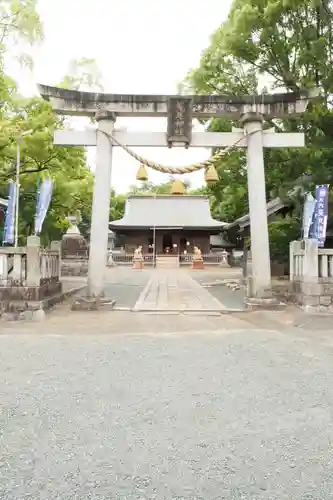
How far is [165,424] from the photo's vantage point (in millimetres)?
3240

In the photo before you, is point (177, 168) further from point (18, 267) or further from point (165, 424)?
point (165, 424)

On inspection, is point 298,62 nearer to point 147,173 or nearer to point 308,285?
point 147,173

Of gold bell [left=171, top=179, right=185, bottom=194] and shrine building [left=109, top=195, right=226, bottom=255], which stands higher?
shrine building [left=109, top=195, right=226, bottom=255]

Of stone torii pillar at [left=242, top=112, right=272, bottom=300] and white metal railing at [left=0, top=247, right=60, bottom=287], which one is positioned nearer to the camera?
white metal railing at [left=0, top=247, right=60, bottom=287]

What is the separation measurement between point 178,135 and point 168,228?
102 feet

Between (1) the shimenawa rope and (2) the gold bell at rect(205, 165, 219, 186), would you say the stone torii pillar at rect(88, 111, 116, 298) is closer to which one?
(1) the shimenawa rope

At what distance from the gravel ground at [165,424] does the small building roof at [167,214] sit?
118 feet

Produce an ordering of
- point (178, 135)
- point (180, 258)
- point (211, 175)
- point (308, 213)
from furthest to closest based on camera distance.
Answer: point (180, 258) → point (211, 175) → point (308, 213) → point (178, 135)

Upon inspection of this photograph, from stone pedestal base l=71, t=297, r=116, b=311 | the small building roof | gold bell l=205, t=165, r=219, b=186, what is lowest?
stone pedestal base l=71, t=297, r=116, b=311

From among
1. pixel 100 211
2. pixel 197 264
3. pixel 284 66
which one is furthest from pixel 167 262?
pixel 100 211

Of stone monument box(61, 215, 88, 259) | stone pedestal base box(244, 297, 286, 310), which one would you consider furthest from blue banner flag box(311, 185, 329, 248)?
stone monument box(61, 215, 88, 259)

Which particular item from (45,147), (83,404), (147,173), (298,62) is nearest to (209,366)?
(83,404)

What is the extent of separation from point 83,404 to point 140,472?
1263 millimetres

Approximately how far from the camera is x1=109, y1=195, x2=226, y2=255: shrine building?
137 feet
